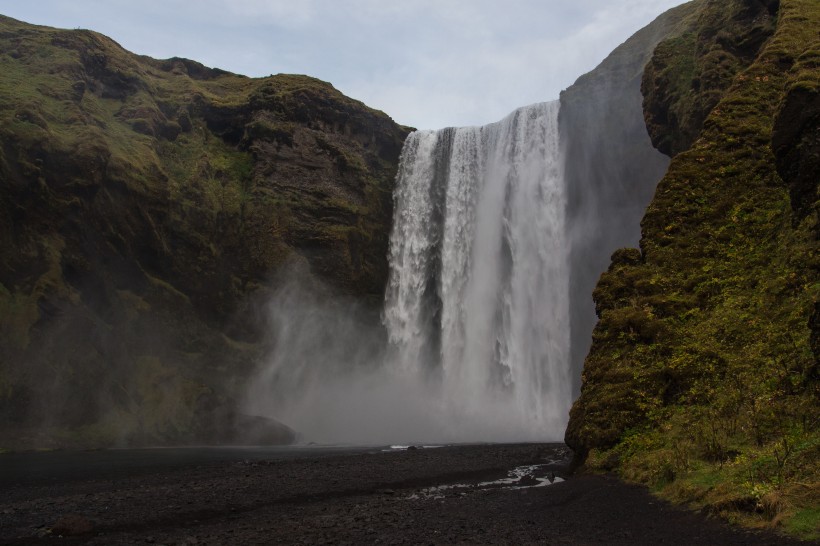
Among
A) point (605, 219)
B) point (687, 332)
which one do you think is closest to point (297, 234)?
point (605, 219)

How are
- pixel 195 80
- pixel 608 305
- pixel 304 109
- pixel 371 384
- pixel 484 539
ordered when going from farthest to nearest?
1. pixel 195 80
2. pixel 304 109
3. pixel 371 384
4. pixel 608 305
5. pixel 484 539

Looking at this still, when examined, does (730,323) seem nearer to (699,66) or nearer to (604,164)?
(699,66)

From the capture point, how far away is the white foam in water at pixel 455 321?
43625 mm


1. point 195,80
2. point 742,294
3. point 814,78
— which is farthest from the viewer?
point 195,80

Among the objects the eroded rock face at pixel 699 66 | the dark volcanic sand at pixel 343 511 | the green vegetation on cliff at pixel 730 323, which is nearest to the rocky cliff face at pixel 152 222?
the dark volcanic sand at pixel 343 511

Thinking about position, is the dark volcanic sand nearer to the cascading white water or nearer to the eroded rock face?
the eroded rock face

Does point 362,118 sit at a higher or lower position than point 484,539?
higher

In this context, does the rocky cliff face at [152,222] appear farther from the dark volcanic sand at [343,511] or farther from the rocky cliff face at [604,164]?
the dark volcanic sand at [343,511]

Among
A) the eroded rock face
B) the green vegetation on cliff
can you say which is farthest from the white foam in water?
the green vegetation on cliff

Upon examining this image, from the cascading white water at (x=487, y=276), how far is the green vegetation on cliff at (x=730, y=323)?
22.0 meters

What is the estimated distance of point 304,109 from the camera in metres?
56.2

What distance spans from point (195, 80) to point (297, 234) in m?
25.6

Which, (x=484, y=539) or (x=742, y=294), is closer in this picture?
(x=484, y=539)

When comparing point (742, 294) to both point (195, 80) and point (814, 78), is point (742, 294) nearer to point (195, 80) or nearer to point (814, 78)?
point (814, 78)
